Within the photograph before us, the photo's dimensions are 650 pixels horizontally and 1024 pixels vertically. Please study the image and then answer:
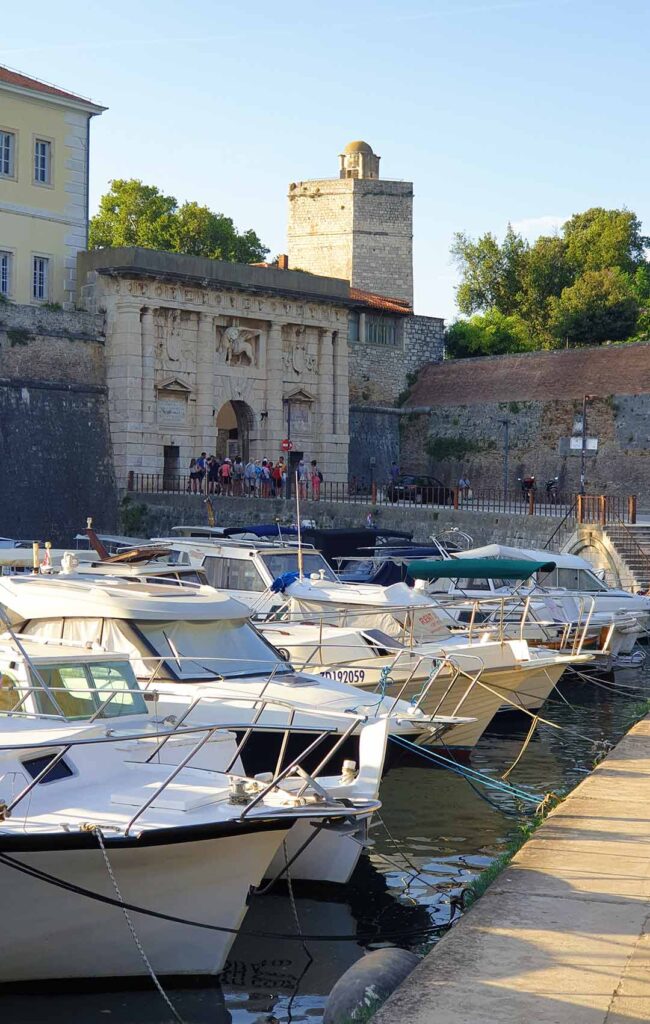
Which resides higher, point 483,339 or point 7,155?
point 7,155

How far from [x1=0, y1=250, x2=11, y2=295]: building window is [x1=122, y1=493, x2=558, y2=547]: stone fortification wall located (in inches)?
276

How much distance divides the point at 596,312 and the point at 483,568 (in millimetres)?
35783

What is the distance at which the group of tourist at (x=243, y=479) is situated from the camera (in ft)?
128

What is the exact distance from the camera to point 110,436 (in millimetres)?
40500

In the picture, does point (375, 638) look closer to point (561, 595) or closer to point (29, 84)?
point (561, 595)

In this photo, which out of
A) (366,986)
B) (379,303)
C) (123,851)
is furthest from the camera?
(379,303)

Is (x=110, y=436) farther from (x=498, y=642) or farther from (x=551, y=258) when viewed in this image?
(x=551, y=258)

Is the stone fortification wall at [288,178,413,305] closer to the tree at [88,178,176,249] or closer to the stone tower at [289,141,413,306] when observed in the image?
the stone tower at [289,141,413,306]

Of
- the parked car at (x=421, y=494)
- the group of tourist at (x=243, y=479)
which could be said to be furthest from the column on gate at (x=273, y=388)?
the parked car at (x=421, y=494)

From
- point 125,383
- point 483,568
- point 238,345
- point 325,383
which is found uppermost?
point 238,345

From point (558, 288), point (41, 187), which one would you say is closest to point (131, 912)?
point (41, 187)

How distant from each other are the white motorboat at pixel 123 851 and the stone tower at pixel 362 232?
2167 inches

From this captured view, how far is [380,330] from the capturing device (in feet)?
166

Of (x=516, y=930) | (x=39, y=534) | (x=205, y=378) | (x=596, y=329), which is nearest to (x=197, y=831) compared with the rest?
(x=516, y=930)
